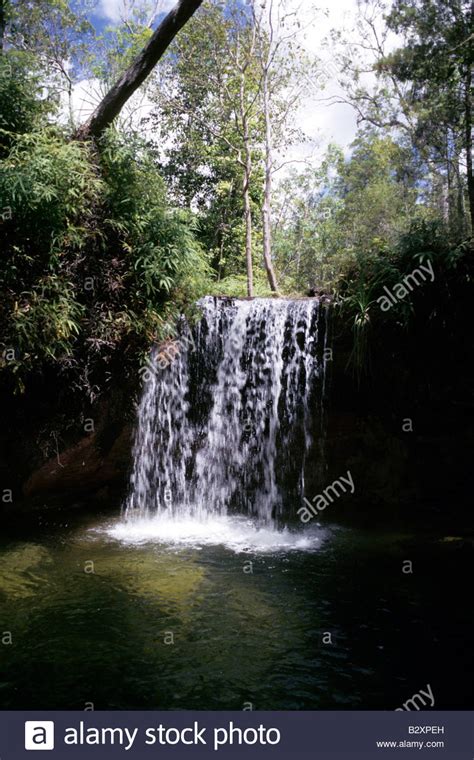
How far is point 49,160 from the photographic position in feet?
21.7

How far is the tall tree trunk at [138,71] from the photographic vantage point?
685 cm

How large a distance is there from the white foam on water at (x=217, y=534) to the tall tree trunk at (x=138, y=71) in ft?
17.6

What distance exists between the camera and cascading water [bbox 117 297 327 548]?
747 centimetres

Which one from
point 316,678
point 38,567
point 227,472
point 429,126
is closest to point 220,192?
point 429,126

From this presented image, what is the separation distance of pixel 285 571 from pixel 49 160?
5412mm

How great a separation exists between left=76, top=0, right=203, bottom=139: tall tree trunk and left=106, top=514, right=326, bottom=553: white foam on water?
538 centimetres

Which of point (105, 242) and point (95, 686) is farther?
point (105, 242)

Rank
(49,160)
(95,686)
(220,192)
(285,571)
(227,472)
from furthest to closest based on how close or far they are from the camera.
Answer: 1. (220,192)
2. (227,472)
3. (49,160)
4. (285,571)
5. (95,686)

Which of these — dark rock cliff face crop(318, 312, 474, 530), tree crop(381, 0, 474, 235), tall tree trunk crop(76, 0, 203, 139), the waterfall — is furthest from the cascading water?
tree crop(381, 0, 474, 235)

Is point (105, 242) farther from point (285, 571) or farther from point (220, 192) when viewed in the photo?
point (220, 192)
